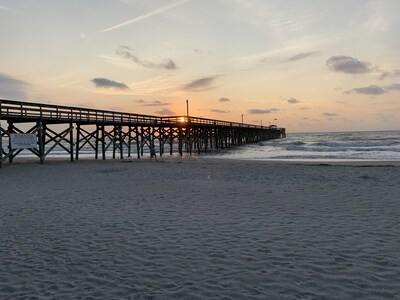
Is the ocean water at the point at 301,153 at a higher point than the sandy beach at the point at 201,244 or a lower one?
higher

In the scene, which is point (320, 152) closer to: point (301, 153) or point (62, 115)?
point (301, 153)

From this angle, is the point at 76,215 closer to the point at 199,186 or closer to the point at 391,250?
the point at 199,186

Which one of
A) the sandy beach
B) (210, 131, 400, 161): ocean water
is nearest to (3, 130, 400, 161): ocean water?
(210, 131, 400, 161): ocean water

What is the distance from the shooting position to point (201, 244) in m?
Answer: 5.55

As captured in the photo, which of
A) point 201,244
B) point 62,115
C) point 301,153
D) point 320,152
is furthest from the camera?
point 320,152

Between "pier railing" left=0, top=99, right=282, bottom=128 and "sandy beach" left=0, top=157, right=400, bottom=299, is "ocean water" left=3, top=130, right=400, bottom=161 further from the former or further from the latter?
"sandy beach" left=0, top=157, right=400, bottom=299


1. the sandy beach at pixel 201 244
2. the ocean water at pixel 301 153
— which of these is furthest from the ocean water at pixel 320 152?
the sandy beach at pixel 201 244

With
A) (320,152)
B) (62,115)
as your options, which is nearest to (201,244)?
(62,115)

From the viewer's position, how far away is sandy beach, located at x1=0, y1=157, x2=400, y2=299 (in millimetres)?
3957

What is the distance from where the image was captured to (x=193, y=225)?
22.3 ft

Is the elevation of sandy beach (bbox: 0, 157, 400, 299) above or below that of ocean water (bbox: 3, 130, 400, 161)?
below

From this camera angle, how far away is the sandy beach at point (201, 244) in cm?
396

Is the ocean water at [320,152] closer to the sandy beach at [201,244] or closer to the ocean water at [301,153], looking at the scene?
the ocean water at [301,153]

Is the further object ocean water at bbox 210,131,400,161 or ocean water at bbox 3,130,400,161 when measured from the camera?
ocean water at bbox 3,130,400,161
